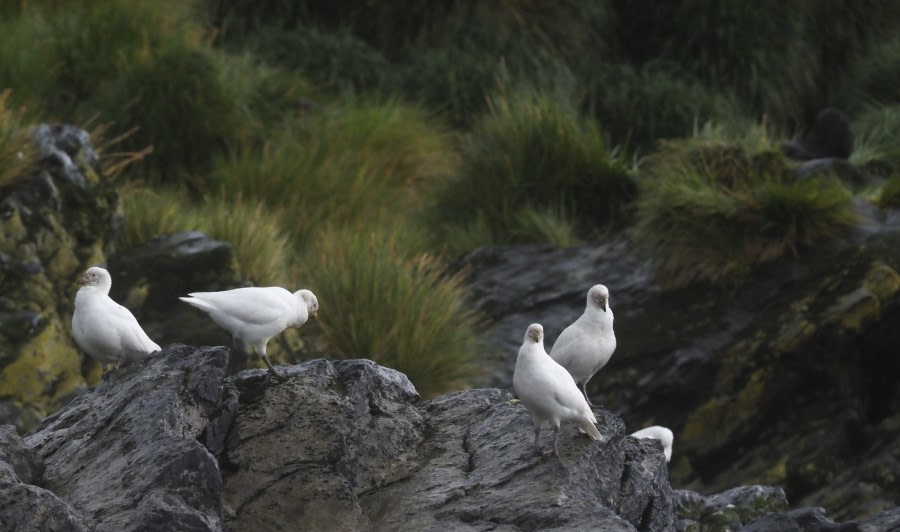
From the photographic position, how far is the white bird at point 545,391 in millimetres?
6137

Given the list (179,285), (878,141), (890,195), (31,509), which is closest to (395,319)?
(179,285)

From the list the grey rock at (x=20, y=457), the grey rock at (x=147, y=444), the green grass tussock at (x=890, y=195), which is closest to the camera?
the grey rock at (x=147, y=444)

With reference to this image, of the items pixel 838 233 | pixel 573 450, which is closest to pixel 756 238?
pixel 838 233

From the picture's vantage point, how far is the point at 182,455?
589 centimetres

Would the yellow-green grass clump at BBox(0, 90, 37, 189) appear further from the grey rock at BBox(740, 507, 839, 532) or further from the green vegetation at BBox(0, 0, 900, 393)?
the grey rock at BBox(740, 507, 839, 532)

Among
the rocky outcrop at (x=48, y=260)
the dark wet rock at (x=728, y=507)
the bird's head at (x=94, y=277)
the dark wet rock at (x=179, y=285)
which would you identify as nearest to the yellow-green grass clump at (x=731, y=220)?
the dark wet rock at (x=179, y=285)

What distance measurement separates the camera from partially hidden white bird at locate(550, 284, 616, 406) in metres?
7.14

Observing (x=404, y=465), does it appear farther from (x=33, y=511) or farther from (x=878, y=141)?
(x=878, y=141)

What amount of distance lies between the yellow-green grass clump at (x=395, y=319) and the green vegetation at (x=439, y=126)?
0.02 m

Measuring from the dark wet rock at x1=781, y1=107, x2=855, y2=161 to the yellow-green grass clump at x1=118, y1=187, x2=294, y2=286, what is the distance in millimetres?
4962

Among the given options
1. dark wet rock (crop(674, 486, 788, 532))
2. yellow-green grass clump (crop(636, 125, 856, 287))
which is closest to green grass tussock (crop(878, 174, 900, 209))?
yellow-green grass clump (crop(636, 125, 856, 287))

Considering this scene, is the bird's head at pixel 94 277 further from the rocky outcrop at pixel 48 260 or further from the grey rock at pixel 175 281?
the grey rock at pixel 175 281

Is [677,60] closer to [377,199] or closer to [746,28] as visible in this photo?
[746,28]

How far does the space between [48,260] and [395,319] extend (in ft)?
8.73
